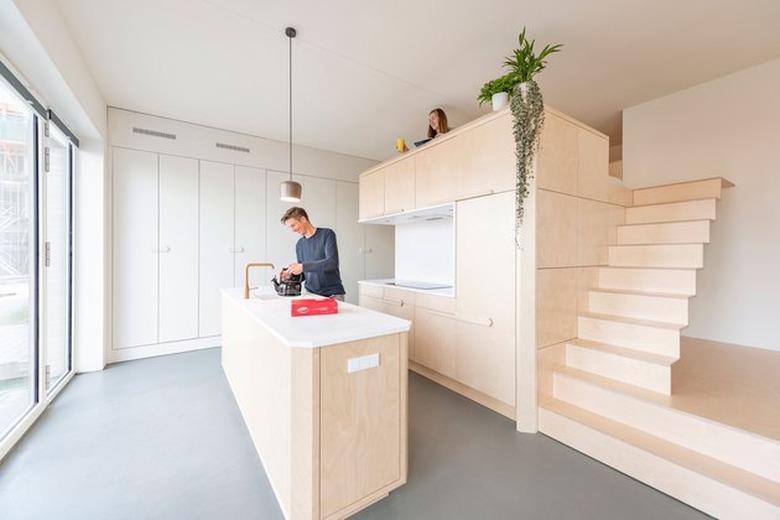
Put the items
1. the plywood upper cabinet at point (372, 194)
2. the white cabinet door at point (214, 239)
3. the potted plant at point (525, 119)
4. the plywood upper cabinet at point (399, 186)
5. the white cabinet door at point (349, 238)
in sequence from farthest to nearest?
the white cabinet door at point (349, 238)
the white cabinet door at point (214, 239)
the plywood upper cabinet at point (372, 194)
the plywood upper cabinet at point (399, 186)
the potted plant at point (525, 119)

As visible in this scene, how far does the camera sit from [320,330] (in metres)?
1.45

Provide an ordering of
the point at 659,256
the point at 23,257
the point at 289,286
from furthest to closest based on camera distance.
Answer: the point at 659,256
the point at 289,286
the point at 23,257

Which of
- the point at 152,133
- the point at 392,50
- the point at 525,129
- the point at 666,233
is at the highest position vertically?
the point at 392,50

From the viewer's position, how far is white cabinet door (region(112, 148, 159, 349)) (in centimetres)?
366

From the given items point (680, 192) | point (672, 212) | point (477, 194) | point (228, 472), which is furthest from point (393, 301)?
point (680, 192)

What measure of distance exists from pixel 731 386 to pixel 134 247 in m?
5.83

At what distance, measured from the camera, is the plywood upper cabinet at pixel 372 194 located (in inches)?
153

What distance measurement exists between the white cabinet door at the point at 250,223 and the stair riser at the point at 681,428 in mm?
4036

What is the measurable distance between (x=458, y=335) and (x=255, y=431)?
5.66 ft

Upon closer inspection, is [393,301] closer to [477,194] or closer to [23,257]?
[477,194]

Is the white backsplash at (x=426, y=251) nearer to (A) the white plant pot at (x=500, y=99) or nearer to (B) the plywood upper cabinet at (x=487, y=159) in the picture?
(B) the plywood upper cabinet at (x=487, y=159)

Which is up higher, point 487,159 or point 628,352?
point 487,159

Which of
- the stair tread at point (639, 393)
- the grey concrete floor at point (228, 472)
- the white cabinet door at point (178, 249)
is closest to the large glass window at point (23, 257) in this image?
the grey concrete floor at point (228, 472)

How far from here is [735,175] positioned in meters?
3.21
